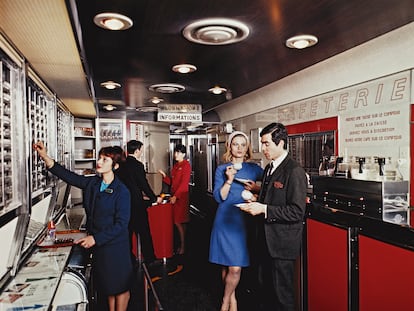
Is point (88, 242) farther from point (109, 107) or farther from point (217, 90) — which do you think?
point (109, 107)

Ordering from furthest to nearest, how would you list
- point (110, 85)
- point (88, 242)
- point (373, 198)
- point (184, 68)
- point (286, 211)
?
point (110, 85)
point (184, 68)
point (88, 242)
point (373, 198)
point (286, 211)

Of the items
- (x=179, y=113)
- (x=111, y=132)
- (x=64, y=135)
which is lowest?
(x=64, y=135)

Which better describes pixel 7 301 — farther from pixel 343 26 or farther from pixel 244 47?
pixel 343 26

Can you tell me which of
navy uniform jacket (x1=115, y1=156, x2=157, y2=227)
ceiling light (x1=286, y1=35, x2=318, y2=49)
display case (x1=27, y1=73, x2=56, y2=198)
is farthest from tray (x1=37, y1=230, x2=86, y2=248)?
ceiling light (x1=286, y1=35, x2=318, y2=49)

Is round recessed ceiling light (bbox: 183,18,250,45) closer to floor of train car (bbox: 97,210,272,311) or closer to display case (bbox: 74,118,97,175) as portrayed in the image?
floor of train car (bbox: 97,210,272,311)

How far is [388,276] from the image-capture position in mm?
2303

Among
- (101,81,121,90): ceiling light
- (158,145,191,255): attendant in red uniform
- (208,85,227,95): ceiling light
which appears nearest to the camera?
(101,81,121,90): ceiling light

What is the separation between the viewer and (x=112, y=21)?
2.30 m

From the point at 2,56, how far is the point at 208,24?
135 centimetres

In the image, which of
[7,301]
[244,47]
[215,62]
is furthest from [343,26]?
[7,301]

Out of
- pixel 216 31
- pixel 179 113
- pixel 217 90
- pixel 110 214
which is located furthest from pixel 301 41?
pixel 179 113

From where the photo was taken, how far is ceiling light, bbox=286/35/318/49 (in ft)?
8.97

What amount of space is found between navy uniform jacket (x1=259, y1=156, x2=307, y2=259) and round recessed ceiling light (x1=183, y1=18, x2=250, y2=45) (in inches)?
41.3

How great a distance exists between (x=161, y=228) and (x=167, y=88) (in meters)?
2.05
